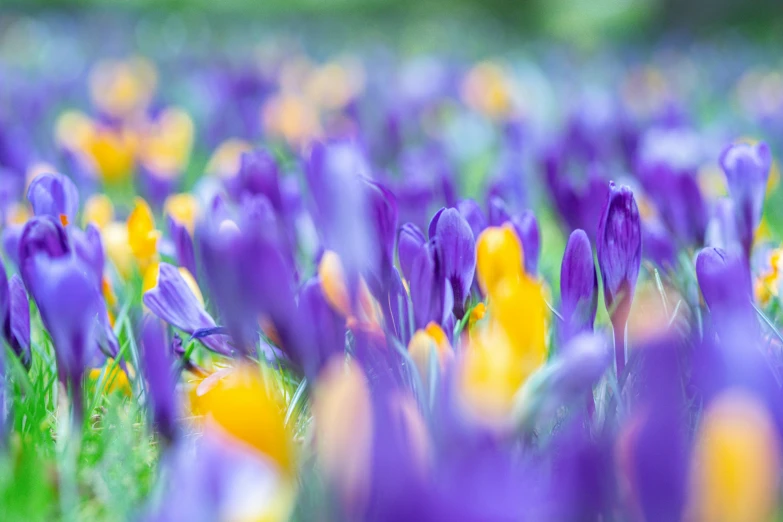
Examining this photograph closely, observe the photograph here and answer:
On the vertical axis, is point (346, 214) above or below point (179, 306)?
above

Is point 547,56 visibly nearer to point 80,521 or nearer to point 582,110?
point 582,110

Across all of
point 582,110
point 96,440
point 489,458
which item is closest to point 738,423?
point 489,458

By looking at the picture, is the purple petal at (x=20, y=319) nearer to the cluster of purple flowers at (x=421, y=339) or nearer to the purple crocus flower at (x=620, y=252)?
the cluster of purple flowers at (x=421, y=339)

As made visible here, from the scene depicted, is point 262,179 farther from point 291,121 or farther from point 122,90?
point 122,90

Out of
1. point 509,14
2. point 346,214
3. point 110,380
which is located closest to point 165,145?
point 110,380

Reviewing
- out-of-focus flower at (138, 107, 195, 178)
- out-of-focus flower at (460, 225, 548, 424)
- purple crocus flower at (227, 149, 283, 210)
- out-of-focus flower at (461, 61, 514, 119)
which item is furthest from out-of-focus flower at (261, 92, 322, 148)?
out-of-focus flower at (460, 225, 548, 424)

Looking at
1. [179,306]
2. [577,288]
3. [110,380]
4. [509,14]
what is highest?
[509,14]

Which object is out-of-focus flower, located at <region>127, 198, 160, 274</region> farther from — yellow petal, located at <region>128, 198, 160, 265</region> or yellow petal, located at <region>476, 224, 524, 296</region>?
yellow petal, located at <region>476, 224, 524, 296</region>
